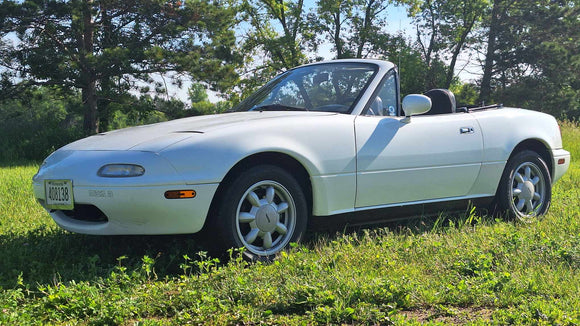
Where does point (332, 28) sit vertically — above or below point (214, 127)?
above

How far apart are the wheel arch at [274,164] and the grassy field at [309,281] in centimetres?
38

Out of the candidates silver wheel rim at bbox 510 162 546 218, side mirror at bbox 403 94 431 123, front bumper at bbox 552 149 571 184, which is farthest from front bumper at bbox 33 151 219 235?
front bumper at bbox 552 149 571 184

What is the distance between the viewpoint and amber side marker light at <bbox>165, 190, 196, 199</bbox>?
12.2ft

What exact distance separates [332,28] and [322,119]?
32.9 metres

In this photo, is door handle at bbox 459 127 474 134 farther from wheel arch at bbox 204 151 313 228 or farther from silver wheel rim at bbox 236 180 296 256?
silver wheel rim at bbox 236 180 296 256

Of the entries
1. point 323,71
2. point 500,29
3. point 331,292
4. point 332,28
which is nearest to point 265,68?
point 332,28

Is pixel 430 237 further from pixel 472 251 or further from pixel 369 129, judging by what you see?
pixel 369 129

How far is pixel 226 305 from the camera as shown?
3.11 m

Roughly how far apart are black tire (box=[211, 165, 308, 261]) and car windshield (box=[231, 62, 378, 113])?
0.92 meters

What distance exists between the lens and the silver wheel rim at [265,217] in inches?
159

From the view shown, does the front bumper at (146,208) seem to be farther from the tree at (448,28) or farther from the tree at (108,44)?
the tree at (448,28)

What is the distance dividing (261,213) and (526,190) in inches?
121

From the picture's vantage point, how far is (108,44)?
21.3 metres

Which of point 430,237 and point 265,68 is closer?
Result: point 430,237
